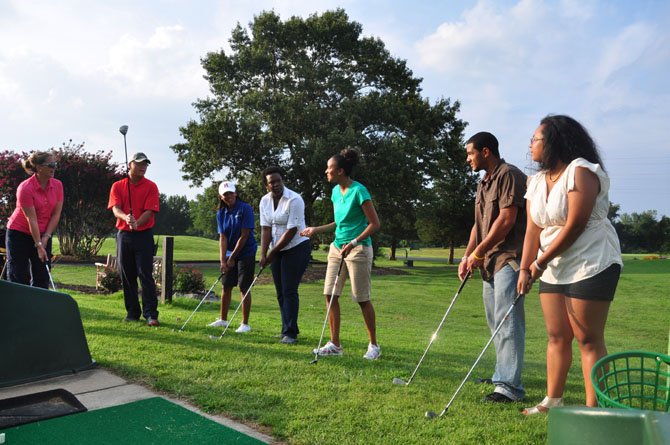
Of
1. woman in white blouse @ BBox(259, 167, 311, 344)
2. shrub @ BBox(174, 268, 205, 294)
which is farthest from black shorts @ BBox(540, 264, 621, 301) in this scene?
shrub @ BBox(174, 268, 205, 294)

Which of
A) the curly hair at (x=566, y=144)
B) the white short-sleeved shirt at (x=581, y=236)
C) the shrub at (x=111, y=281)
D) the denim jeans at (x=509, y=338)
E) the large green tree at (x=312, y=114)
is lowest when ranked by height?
the shrub at (x=111, y=281)

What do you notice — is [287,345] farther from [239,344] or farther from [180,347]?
[180,347]

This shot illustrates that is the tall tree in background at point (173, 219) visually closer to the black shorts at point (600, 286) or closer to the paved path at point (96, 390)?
the paved path at point (96, 390)

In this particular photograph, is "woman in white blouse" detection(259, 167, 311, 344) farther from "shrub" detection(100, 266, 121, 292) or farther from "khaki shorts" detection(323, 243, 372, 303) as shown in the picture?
"shrub" detection(100, 266, 121, 292)

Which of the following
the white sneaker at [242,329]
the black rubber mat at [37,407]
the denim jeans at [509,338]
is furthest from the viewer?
the white sneaker at [242,329]

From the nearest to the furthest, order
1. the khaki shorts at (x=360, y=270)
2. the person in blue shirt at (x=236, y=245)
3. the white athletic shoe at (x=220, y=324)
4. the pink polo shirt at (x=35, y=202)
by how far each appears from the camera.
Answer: the khaki shorts at (x=360, y=270)
the pink polo shirt at (x=35, y=202)
the person in blue shirt at (x=236, y=245)
the white athletic shoe at (x=220, y=324)

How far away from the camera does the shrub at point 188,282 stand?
1224cm

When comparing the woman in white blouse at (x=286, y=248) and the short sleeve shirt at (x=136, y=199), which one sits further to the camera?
the short sleeve shirt at (x=136, y=199)

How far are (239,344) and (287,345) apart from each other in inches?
20.0

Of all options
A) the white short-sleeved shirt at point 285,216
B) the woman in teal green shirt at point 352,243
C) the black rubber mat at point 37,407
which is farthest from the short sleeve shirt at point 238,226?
the black rubber mat at point 37,407

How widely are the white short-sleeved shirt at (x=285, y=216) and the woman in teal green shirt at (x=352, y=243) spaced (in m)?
0.68

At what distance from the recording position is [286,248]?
6.18 meters

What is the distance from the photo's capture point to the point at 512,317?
4.13 m

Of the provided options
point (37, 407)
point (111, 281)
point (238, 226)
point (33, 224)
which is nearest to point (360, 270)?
point (238, 226)
